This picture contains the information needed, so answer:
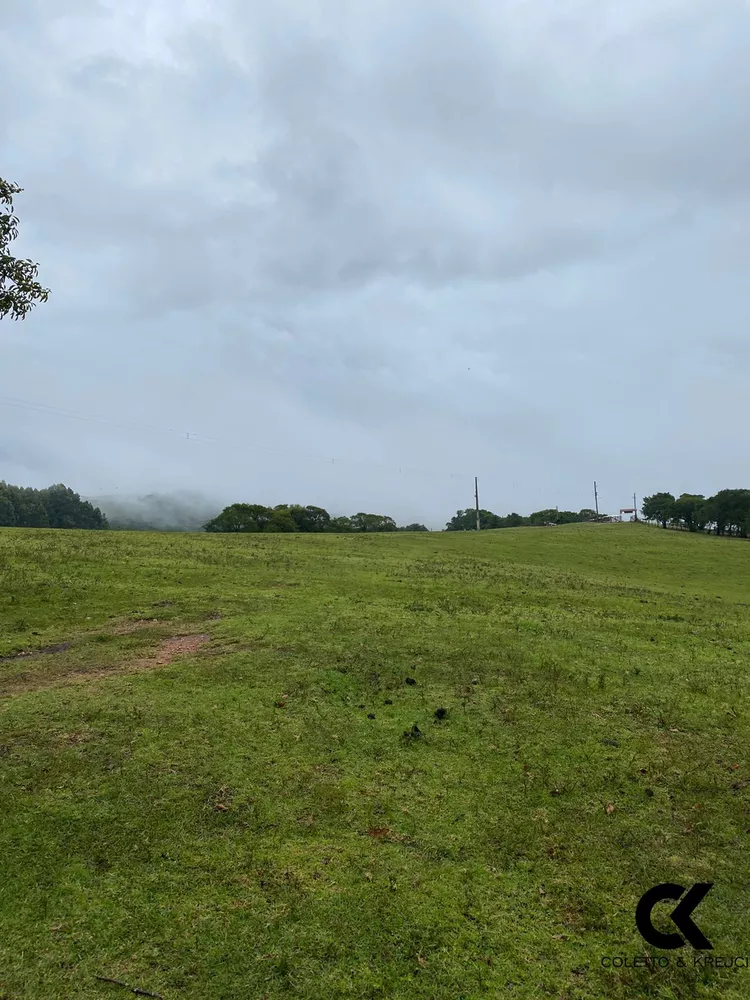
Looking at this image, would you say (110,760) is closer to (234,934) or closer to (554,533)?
(234,934)

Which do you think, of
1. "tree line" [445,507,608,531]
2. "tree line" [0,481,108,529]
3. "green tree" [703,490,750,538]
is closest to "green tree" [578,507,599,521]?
"tree line" [445,507,608,531]

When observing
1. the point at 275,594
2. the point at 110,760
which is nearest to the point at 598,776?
the point at 110,760

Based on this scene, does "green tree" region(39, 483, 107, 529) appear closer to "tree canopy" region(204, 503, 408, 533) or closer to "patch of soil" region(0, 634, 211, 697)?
"tree canopy" region(204, 503, 408, 533)

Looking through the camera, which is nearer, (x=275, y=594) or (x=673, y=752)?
(x=673, y=752)

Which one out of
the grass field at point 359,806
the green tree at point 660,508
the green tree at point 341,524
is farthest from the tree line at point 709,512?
the grass field at point 359,806

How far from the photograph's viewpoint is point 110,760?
7.34 m

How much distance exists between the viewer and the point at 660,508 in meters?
106

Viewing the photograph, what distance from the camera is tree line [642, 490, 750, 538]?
83.9 m

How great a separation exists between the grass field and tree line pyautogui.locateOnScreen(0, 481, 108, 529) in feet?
321

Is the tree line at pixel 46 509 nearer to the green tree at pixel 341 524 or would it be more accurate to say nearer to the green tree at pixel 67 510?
the green tree at pixel 67 510

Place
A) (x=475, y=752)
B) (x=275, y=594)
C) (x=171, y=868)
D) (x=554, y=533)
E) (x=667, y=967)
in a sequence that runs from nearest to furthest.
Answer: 1. (x=667, y=967)
2. (x=171, y=868)
3. (x=475, y=752)
4. (x=275, y=594)
5. (x=554, y=533)

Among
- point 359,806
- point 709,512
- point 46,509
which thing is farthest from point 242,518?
point 359,806

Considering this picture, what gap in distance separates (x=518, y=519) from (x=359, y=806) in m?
144

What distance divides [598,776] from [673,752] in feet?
4.97
